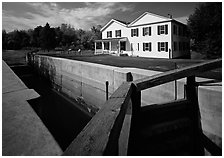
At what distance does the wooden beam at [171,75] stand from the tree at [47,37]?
48454 mm

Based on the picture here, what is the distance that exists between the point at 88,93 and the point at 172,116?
255 inches

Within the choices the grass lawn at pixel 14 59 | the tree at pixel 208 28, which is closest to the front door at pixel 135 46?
the tree at pixel 208 28

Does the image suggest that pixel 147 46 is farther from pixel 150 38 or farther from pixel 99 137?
pixel 99 137

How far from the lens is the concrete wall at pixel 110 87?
141 inches

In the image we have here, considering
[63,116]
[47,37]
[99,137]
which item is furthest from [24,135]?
[47,37]

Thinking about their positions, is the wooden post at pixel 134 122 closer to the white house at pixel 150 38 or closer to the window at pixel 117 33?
the white house at pixel 150 38

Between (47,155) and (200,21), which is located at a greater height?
(200,21)

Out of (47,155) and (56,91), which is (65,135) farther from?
(56,91)

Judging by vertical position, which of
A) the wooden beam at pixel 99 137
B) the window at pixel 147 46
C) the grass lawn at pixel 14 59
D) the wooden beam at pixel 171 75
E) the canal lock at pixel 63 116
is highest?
the window at pixel 147 46

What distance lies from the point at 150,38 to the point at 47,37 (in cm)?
3512

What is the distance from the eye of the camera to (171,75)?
3535 millimetres

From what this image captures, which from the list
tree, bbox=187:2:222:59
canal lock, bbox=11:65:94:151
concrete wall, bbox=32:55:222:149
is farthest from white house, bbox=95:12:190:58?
canal lock, bbox=11:65:94:151

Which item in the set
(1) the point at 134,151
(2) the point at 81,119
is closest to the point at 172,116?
(1) the point at 134,151

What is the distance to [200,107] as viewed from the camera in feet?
12.7
